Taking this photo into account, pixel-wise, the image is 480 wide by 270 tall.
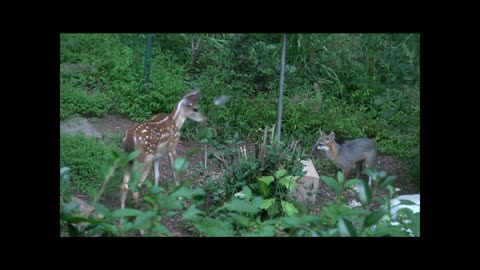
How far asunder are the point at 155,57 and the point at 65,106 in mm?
1034

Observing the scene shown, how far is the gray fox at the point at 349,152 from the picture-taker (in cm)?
620

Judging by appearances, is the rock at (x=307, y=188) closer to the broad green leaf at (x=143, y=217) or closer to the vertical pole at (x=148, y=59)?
the vertical pole at (x=148, y=59)

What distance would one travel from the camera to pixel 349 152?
6.32 m

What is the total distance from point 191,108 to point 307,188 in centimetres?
112

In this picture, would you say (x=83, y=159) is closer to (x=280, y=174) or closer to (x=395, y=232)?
(x=280, y=174)

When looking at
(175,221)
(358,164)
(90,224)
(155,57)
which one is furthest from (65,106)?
(90,224)

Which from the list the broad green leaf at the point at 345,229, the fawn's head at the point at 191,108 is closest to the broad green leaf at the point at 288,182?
the fawn's head at the point at 191,108

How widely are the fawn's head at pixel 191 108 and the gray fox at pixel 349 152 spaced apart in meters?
1.46

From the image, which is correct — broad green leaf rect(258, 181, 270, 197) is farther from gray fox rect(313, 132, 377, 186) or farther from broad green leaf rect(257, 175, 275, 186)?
gray fox rect(313, 132, 377, 186)

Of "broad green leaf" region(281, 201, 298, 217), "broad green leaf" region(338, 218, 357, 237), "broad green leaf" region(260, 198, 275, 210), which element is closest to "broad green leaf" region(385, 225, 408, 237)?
A: "broad green leaf" region(338, 218, 357, 237)

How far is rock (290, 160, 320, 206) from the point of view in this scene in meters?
5.39

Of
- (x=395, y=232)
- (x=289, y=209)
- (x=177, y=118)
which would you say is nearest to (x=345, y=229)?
(x=395, y=232)

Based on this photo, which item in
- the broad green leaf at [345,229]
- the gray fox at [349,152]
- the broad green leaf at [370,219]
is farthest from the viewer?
the gray fox at [349,152]

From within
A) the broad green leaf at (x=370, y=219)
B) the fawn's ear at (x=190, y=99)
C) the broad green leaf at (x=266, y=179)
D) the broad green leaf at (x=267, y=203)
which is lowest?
the broad green leaf at (x=267, y=203)
